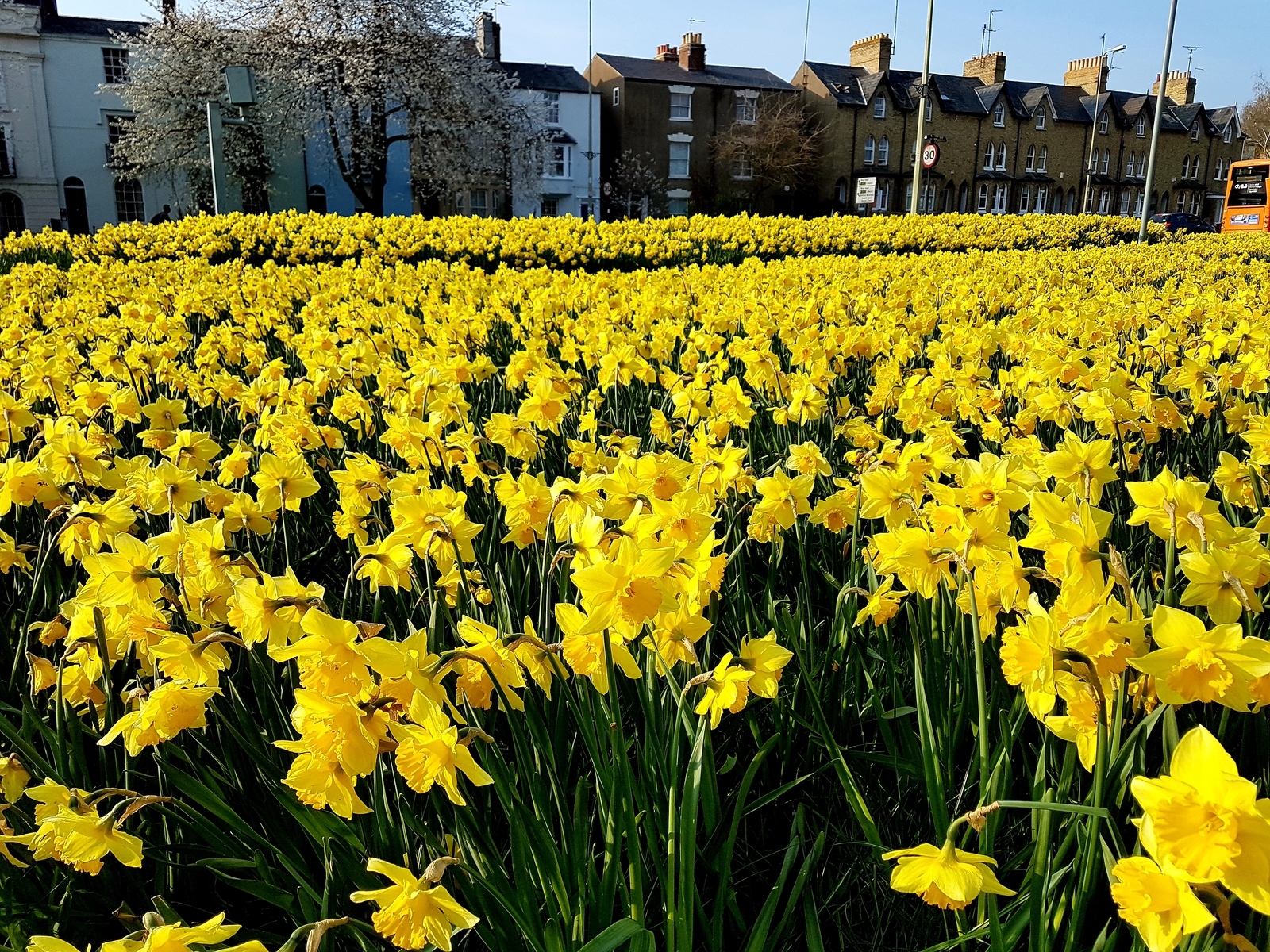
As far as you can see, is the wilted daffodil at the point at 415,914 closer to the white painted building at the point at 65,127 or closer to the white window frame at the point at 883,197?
the white painted building at the point at 65,127

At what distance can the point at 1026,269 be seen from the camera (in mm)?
7695

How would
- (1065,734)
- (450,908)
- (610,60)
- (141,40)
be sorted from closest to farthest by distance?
1. (450,908)
2. (1065,734)
3. (141,40)
4. (610,60)

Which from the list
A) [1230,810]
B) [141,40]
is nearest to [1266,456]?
[1230,810]

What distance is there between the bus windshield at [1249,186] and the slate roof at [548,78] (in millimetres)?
25946

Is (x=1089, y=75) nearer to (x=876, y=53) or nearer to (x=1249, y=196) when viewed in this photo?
(x=876, y=53)

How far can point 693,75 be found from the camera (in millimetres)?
43688

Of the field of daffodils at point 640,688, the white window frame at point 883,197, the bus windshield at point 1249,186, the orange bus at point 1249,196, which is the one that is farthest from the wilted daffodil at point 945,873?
the white window frame at point 883,197

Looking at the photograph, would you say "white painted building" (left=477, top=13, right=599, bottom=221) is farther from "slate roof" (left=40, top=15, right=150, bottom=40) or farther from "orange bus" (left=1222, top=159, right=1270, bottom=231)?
"orange bus" (left=1222, top=159, right=1270, bottom=231)

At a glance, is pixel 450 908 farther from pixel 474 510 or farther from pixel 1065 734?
pixel 474 510

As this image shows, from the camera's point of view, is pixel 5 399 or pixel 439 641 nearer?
pixel 439 641

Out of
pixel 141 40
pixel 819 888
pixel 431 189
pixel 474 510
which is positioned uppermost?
pixel 141 40

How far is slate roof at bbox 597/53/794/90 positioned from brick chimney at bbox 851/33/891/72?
4.87 m

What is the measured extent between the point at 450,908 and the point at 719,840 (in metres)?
0.76

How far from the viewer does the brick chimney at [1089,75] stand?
5300cm
